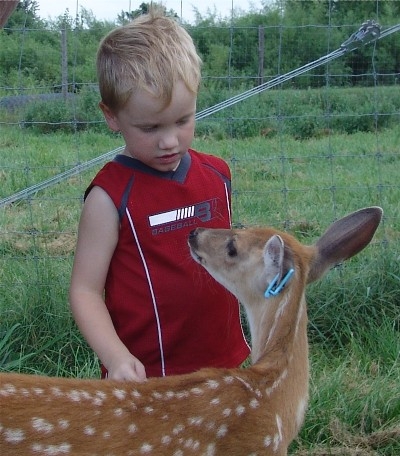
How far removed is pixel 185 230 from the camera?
296 cm

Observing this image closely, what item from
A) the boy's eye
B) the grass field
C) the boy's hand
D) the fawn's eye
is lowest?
the grass field

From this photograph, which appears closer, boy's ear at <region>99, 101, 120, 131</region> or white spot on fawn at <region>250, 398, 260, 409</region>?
white spot on fawn at <region>250, 398, 260, 409</region>

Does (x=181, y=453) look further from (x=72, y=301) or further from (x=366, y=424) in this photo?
(x=366, y=424)

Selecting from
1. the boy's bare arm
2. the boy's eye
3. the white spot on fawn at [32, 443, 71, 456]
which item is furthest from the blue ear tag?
the white spot on fawn at [32, 443, 71, 456]

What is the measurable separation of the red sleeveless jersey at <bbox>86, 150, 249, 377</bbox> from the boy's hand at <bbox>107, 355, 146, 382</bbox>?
243 mm

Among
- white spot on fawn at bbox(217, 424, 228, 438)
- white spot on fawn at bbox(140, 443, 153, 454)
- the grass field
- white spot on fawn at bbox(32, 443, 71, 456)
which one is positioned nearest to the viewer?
white spot on fawn at bbox(32, 443, 71, 456)

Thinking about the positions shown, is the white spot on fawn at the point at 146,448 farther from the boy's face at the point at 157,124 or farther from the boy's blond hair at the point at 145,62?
the boy's blond hair at the point at 145,62

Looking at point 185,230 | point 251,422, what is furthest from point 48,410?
point 185,230

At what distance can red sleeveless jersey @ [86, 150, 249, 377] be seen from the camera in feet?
9.41

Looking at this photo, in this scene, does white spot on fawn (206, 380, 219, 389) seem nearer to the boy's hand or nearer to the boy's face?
the boy's hand

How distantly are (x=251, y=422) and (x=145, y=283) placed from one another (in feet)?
1.99

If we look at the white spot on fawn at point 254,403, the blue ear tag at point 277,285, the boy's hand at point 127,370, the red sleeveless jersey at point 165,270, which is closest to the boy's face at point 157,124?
the red sleeveless jersey at point 165,270

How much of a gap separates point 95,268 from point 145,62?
666 mm

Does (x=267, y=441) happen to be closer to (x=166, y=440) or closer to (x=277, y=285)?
(x=166, y=440)
